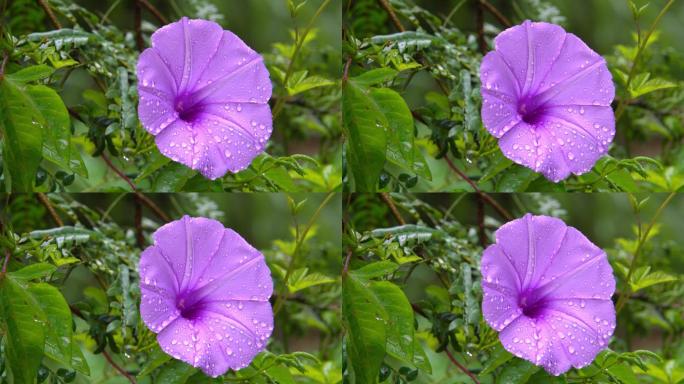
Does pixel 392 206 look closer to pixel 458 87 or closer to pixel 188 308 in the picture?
pixel 458 87

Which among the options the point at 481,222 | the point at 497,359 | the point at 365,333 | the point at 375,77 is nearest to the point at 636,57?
the point at 481,222

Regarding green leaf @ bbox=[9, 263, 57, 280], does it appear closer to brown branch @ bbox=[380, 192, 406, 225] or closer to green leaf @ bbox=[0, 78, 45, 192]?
green leaf @ bbox=[0, 78, 45, 192]

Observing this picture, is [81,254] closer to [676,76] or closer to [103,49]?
[103,49]

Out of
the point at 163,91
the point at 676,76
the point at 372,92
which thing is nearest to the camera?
the point at 163,91

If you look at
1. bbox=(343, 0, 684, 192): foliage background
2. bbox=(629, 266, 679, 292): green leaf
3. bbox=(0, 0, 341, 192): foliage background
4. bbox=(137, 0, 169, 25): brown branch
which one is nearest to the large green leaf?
bbox=(343, 0, 684, 192): foliage background

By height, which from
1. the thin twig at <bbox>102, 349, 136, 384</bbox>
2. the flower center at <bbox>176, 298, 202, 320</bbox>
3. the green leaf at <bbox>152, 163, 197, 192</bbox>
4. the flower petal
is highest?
the green leaf at <bbox>152, 163, 197, 192</bbox>

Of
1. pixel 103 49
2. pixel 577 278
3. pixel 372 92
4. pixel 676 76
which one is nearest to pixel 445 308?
pixel 577 278

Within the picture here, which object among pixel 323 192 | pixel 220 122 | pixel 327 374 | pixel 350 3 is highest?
pixel 350 3
